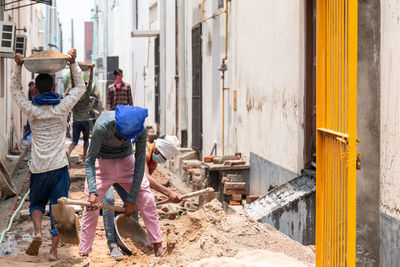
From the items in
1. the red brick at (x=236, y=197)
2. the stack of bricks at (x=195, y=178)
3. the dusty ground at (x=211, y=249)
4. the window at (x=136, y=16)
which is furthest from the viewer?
the window at (x=136, y=16)

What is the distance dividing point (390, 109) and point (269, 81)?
11.8 ft

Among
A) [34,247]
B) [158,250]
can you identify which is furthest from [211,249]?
[34,247]

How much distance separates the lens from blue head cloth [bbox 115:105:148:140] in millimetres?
5418

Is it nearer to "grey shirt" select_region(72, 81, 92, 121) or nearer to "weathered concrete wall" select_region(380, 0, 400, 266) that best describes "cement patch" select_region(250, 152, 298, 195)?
"weathered concrete wall" select_region(380, 0, 400, 266)

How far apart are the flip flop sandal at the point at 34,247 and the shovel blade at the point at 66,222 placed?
33 centimetres

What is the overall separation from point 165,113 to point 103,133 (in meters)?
10.8

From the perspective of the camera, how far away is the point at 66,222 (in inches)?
220

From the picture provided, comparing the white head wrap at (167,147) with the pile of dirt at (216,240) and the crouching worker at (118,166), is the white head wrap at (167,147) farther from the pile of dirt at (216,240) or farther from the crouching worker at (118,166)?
the pile of dirt at (216,240)

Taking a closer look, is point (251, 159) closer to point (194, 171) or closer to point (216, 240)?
point (194, 171)

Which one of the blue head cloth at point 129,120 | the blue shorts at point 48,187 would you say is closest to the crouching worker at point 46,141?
the blue shorts at point 48,187

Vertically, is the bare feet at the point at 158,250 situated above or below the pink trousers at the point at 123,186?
below

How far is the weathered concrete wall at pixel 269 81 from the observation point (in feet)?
23.8

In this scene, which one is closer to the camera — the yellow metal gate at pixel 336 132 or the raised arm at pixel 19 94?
the yellow metal gate at pixel 336 132

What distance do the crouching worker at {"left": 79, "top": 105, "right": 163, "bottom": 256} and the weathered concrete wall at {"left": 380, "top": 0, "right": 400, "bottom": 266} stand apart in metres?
1.97
